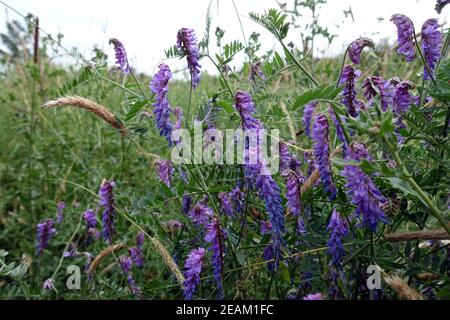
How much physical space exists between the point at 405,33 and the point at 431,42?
0.07m

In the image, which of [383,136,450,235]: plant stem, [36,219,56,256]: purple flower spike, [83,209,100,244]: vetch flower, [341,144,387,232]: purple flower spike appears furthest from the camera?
[36,219,56,256]: purple flower spike

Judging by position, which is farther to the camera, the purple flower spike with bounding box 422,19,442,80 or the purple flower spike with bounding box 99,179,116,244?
the purple flower spike with bounding box 99,179,116,244

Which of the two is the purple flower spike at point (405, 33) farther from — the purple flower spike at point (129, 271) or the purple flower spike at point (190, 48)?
the purple flower spike at point (129, 271)

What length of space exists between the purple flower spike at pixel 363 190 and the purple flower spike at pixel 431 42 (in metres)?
0.37

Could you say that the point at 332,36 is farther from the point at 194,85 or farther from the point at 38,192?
the point at 38,192

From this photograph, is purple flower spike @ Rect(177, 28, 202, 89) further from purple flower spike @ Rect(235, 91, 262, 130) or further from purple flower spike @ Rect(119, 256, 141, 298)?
purple flower spike @ Rect(119, 256, 141, 298)

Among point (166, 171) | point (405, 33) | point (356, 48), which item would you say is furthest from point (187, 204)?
point (405, 33)

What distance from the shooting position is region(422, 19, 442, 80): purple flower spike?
46.4 inches

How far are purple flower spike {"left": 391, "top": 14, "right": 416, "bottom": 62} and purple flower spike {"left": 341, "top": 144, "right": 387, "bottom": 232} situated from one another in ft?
1.23

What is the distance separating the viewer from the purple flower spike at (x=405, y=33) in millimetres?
1174

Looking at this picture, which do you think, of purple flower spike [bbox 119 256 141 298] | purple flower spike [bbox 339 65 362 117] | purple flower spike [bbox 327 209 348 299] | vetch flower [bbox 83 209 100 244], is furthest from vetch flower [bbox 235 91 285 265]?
vetch flower [bbox 83 209 100 244]

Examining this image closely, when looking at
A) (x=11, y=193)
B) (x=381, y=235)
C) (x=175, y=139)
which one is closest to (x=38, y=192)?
(x=11, y=193)

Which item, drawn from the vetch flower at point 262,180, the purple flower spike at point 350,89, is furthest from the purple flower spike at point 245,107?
the purple flower spike at point 350,89
